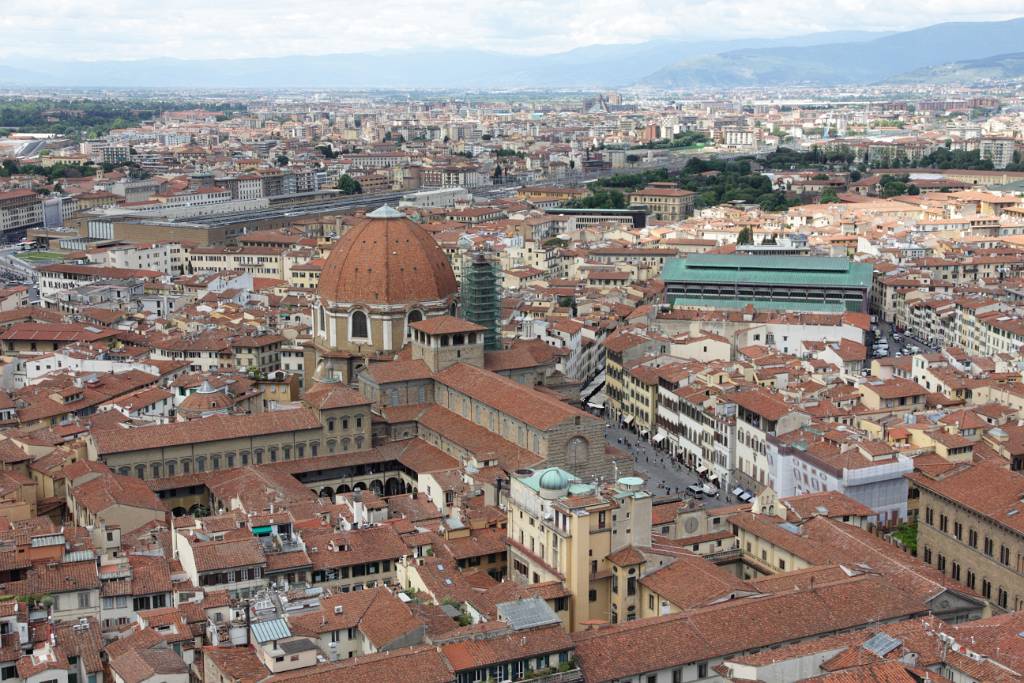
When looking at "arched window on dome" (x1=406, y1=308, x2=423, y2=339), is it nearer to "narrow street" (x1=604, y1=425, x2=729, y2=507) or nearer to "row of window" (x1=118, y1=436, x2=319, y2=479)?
"row of window" (x1=118, y1=436, x2=319, y2=479)

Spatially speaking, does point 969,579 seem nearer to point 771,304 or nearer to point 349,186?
point 771,304

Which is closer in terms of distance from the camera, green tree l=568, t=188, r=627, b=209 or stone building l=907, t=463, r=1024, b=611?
stone building l=907, t=463, r=1024, b=611

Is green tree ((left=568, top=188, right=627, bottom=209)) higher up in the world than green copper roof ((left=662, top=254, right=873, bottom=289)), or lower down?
lower down

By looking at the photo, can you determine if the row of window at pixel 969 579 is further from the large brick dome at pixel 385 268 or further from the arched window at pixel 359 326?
the arched window at pixel 359 326

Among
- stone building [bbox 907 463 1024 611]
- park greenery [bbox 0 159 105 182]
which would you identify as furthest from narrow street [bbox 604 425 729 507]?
park greenery [bbox 0 159 105 182]

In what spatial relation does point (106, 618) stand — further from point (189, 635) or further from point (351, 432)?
point (351, 432)

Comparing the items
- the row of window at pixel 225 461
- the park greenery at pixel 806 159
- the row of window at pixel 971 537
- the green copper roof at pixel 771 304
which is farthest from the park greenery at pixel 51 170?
the row of window at pixel 971 537
